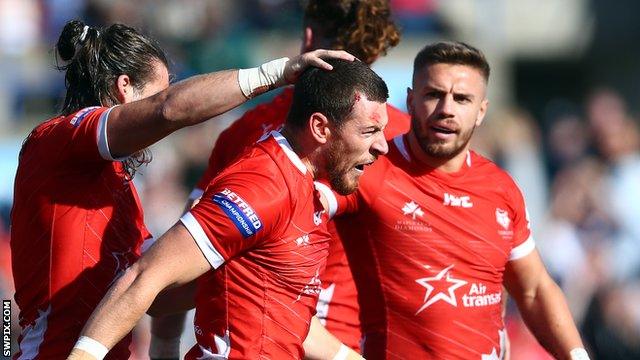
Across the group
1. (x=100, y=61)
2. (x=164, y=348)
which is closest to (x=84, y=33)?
(x=100, y=61)

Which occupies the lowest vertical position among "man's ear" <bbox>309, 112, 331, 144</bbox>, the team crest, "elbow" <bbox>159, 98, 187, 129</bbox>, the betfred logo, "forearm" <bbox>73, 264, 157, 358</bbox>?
the team crest

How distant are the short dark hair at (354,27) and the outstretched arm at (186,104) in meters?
1.46

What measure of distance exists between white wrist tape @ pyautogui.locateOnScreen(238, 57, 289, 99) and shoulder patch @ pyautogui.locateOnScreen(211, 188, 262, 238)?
422 mm

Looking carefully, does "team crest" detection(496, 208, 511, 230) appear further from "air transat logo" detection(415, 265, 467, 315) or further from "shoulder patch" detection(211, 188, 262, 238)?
"shoulder patch" detection(211, 188, 262, 238)

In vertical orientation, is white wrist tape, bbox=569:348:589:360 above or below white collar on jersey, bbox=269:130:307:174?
below

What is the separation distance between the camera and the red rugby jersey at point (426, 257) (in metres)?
5.96

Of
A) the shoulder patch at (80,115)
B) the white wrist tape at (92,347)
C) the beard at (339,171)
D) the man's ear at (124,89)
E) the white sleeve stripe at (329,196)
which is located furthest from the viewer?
the white sleeve stripe at (329,196)

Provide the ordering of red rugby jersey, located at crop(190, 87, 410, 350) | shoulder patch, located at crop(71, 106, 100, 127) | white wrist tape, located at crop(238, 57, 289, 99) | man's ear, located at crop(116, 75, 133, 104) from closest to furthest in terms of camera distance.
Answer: white wrist tape, located at crop(238, 57, 289, 99) < shoulder patch, located at crop(71, 106, 100, 127) < man's ear, located at crop(116, 75, 133, 104) < red rugby jersey, located at crop(190, 87, 410, 350)

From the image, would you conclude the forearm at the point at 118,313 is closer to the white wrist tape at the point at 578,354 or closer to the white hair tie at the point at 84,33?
the white hair tie at the point at 84,33

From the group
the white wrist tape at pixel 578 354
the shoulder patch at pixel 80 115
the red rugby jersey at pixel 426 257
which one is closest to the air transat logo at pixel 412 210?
the red rugby jersey at pixel 426 257

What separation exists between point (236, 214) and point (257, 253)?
0.26 m

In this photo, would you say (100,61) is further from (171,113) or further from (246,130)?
(246,130)

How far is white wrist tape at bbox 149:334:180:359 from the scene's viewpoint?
673cm

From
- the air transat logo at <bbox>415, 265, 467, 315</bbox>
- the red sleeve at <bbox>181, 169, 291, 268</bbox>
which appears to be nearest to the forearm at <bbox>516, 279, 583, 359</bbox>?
the air transat logo at <bbox>415, 265, 467, 315</bbox>
